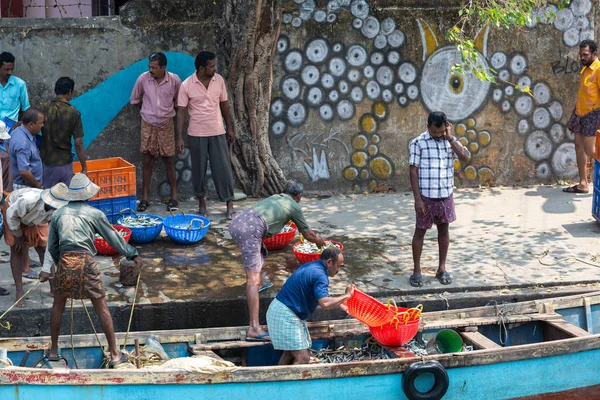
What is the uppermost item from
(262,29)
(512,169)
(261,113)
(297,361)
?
(262,29)

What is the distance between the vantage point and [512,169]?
13375 mm

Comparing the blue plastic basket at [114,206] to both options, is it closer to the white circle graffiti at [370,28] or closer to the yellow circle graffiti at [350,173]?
the yellow circle graffiti at [350,173]

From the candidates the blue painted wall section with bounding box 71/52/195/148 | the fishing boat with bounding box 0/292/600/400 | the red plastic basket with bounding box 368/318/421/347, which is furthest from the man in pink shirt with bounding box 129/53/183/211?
the red plastic basket with bounding box 368/318/421/347

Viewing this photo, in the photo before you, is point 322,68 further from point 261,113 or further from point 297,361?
point 297,361

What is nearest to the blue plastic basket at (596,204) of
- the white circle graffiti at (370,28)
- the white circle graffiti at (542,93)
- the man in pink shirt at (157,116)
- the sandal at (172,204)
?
the white circle graffiti at (542,93)

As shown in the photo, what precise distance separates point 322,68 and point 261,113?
1100 millimetres

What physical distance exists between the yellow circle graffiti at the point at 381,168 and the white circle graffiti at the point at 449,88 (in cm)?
98

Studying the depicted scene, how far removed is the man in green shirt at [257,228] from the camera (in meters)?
8.26

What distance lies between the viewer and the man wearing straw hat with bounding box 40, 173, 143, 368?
7.44m

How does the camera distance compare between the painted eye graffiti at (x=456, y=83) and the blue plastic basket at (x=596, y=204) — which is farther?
the painted eye graffiti at (x=456, y=83)

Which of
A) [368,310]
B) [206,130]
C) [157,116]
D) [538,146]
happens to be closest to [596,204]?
[538,146]

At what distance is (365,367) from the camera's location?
7309mm

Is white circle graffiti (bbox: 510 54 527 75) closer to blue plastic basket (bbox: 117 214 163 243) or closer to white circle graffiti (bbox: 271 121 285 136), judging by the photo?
white circle graffiti (bbox: 271 121 285 136)

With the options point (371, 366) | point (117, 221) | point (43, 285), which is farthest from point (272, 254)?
point (371, 366)
